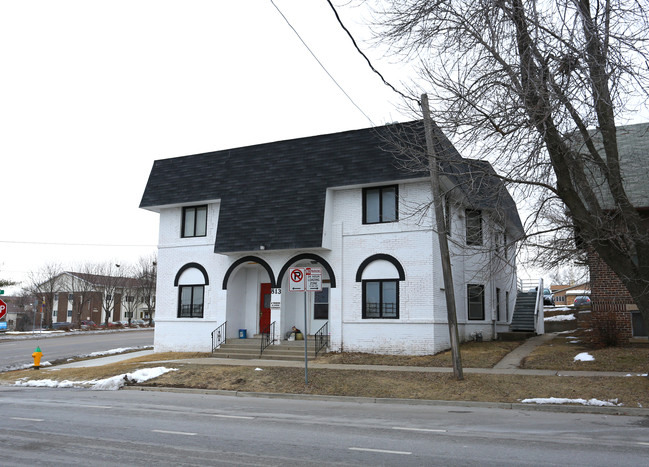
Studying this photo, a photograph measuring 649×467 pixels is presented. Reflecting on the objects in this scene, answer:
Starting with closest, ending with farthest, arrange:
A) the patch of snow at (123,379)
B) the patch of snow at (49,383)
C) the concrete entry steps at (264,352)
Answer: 1. the patch of snow at (123,379)
2. the patch of snow at (49,383)
3. the concrete entry steps at (264,352)

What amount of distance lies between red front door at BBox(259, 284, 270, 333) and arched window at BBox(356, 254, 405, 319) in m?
4.81

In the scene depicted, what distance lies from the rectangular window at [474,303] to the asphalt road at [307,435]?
11.6m

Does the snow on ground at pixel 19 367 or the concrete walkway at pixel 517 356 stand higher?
the concrete walkway at pixel 517 356

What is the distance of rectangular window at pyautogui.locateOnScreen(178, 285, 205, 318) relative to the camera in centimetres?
2389

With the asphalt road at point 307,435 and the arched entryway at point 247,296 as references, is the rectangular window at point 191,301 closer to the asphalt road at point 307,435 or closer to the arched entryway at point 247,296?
the arched entryway at point 247,296

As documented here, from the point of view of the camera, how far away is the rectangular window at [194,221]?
2448 cm

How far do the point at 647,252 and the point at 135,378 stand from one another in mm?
13983

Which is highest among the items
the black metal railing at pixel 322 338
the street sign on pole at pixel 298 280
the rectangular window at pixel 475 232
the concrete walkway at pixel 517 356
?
the rectangular window at pixel 475 232

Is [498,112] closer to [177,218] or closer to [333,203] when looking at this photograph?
[333,203]

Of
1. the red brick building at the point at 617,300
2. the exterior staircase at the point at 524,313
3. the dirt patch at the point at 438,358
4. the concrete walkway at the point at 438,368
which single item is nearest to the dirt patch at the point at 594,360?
the concrete walkway at the point at 438,368

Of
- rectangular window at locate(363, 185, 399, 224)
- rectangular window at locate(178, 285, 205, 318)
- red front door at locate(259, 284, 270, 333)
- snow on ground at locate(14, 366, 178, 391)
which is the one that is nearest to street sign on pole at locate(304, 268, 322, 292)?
snow on ground at locate(14, 366, 178, 391)

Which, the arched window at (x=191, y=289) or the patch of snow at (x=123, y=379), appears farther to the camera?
the arched window at (x=191, y=289)

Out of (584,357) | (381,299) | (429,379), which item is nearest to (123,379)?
(429,379)

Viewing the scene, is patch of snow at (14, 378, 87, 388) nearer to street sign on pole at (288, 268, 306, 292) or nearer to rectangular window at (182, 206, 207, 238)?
street sign on pole at (288, 268, 306, 292)
